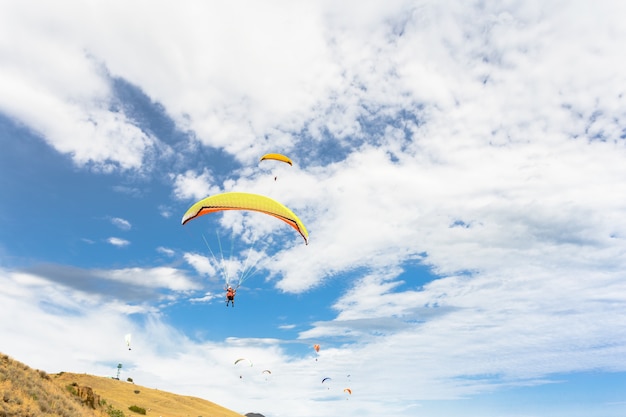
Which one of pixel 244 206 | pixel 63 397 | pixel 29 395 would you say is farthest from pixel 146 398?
pixel 244 206

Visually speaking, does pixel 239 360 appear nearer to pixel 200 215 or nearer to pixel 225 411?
pixel 225 411

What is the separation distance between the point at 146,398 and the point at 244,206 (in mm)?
34763

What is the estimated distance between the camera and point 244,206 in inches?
1010

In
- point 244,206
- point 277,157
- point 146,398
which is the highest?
point 277,157

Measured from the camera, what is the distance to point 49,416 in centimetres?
1883

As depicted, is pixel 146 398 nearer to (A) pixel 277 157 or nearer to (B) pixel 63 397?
(B) pixel 63 397

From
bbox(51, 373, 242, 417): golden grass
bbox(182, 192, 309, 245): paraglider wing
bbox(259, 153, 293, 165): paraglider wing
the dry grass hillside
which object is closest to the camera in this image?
the dry grass hillside

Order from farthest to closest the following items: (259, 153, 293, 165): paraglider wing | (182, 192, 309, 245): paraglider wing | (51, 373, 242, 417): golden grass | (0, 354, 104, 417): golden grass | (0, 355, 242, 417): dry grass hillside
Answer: (51, 373, 242, 417): golden grass, (259, 153, 293, 165): paraglider wing, (182, 192, 309, 245): paraglider wing, (0, 355, 242, 417): dry grass hillside, (0, 354, 104, 417): golden grass

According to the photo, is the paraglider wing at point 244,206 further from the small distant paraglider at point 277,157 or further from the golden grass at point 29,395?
the golden grass at point 29,395

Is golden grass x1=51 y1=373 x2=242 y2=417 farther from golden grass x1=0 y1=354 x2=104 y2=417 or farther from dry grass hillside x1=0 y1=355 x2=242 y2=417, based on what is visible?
golden grass x1=0 y1=354 x2=104 y2=417

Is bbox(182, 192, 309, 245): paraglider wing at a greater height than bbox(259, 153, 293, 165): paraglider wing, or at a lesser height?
lesser

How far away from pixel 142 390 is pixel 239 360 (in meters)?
15.8

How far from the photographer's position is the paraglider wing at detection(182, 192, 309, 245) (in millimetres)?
24875

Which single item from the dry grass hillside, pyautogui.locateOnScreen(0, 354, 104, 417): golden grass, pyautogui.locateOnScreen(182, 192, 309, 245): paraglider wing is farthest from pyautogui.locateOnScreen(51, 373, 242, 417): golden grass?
pyautogui.locateOnScreen(182, 192, 309, 245): paraglider wing
